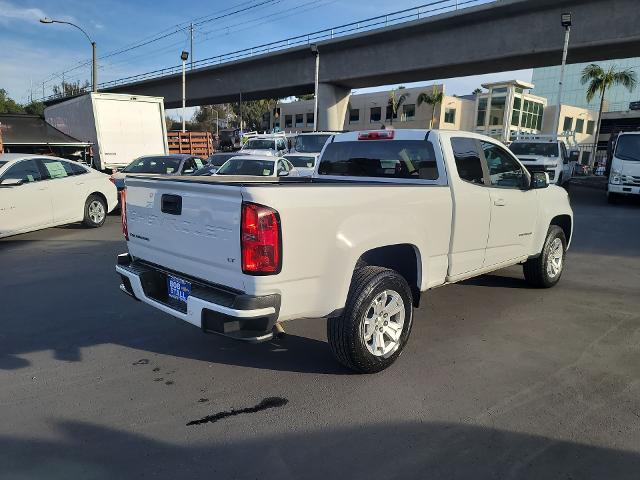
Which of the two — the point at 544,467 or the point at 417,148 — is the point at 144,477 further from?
the point at 417,148

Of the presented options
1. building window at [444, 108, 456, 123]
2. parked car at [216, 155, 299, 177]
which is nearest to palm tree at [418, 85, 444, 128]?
building window at [444, 108, 456, 123]

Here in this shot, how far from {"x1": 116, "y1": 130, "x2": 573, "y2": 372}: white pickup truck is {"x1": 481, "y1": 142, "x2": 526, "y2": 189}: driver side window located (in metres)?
0.02

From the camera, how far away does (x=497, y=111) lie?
5669cm

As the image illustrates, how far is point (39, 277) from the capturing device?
21.6 ft

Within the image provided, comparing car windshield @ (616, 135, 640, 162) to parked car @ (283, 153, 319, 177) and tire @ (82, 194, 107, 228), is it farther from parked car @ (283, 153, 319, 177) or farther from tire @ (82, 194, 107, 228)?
tire @ (82, 194, 107, 228)

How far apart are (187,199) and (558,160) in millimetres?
17024

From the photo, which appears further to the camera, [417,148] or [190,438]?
[417,148]

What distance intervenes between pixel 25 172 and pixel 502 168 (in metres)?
8.15

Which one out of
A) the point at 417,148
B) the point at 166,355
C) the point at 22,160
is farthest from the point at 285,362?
the point at 22,160

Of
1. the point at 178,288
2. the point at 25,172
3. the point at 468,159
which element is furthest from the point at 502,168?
the point at 25,172

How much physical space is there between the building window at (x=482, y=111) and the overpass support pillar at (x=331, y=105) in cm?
2537

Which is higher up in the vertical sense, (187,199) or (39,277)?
(187,199)

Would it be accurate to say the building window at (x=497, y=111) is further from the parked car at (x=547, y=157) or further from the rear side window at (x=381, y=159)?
the rear side window at (x=381, y=159)

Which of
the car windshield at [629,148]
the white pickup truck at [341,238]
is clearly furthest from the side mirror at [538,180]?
the car windshield at [629,148]
